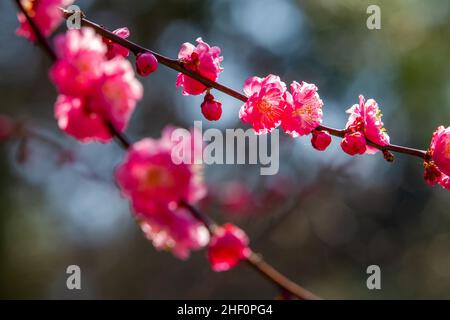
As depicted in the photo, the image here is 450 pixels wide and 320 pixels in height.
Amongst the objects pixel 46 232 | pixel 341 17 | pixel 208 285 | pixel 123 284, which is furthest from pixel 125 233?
pixel 341 17

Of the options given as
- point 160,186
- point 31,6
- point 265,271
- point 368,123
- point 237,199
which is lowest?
point 265,271

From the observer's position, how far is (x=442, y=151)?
0.98 metres

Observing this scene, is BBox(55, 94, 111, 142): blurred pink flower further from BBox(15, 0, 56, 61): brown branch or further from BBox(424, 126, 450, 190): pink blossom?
BBox(424, 126, 450, 190): pink blossom

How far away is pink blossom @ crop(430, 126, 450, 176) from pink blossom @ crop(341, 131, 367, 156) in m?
0.14

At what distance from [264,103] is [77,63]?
1.33 feet

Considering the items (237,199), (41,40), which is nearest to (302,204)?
(237,199)

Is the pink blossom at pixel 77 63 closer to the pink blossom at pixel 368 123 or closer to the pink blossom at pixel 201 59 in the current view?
the pink blossom at pixel 201 59

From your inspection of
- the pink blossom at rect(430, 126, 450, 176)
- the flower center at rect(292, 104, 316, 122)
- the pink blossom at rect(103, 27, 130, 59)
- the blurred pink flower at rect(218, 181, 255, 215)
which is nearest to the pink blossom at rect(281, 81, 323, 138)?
the flower center at rect(292, 104, 316, 122)

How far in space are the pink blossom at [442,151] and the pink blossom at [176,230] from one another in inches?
19.7

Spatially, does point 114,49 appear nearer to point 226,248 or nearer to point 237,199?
point 226,248

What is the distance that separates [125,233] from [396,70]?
131 inches

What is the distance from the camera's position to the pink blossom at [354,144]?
99 cm

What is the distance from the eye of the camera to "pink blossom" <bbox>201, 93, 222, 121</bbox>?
994 millimetres

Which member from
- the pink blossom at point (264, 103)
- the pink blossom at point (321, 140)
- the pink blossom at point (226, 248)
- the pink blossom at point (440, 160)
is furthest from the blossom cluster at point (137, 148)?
the pink blossom at point (440, 160)
